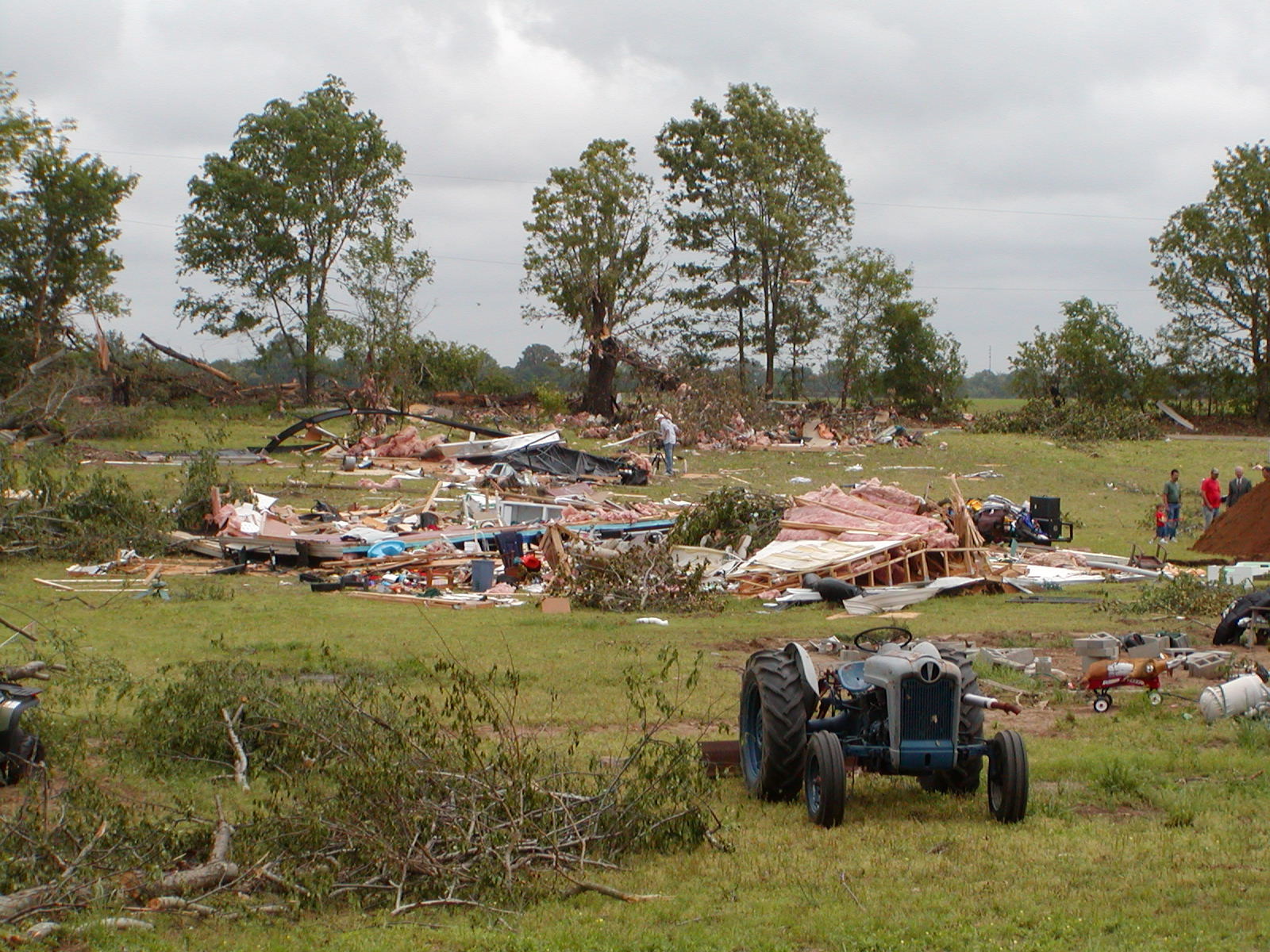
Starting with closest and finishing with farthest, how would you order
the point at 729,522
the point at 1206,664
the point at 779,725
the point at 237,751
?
the point at 779,725 < the point at 237,751 < the point at 1206,664 < the point at 729,522

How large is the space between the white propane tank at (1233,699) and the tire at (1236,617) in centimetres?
310

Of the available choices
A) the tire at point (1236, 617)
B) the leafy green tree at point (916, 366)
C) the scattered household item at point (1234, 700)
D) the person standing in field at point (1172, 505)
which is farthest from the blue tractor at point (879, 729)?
the leafy green tree at point (916, 366)

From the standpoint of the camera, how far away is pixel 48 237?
148ft

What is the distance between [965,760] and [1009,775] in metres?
0.28

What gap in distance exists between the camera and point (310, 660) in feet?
38.6

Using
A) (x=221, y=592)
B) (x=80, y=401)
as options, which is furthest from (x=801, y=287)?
(x=221, y=592)

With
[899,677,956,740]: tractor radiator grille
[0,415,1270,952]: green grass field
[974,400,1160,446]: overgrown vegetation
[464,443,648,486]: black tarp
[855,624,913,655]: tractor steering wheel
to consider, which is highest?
[974,400,1160,446]: overgrown vegetation

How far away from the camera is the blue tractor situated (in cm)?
690

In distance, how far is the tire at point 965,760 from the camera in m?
7.20

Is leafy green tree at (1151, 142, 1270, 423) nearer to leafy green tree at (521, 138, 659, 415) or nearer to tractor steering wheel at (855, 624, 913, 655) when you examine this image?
leafy green tree at (521, 138, 659, 415)

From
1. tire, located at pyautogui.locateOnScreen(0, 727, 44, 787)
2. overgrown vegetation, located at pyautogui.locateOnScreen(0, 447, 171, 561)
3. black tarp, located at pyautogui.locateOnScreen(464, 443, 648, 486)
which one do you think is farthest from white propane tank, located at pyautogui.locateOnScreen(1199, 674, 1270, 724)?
black tarp, located at pyautogui.locateOnScreen(464, 443, 648, 486)

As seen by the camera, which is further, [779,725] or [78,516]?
[78,516]

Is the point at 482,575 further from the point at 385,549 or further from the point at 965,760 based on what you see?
the point at 965,760

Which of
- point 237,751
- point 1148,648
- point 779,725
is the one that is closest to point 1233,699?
point 1148,648
